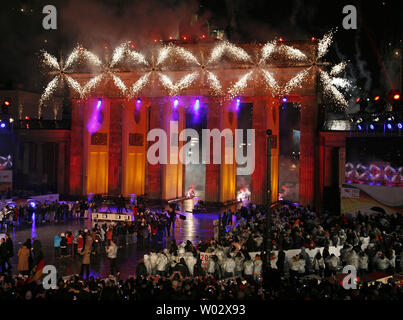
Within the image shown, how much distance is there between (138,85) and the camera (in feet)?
140

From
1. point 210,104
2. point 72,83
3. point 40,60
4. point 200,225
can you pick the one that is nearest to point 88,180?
point 72,83

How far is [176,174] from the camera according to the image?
148ft

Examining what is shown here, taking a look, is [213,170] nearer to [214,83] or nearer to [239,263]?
[214,83]

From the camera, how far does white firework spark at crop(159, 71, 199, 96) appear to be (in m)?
40.8

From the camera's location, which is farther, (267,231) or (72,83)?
(72,83)

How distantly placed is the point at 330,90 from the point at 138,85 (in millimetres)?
18158

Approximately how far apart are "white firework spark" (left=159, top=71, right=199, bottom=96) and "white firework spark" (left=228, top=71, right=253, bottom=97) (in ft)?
11.6

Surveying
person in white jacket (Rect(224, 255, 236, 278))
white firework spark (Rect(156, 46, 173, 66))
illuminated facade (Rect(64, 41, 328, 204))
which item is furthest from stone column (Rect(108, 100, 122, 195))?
person in white jacket (Rect(224, 255, 236, 278))

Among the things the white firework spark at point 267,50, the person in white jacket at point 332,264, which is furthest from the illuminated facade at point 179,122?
the person in white jacket at point 332,264

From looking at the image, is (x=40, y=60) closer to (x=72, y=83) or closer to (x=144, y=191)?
(x=72, y=83)

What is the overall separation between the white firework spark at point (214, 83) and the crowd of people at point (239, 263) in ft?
48.9

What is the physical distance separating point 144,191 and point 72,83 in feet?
42.7

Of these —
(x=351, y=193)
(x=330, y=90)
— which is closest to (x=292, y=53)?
(x=330, y=90)

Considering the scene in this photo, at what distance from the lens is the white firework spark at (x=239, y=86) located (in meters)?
39.3
